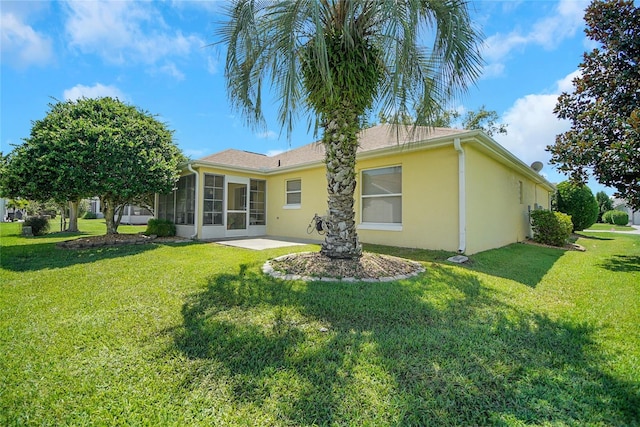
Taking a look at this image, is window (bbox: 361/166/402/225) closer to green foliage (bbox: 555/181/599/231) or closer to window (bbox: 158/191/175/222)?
window (bbox: 158/191/175/222)

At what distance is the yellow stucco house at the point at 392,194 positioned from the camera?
8.31 m

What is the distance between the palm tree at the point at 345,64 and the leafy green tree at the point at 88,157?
5.25 metres

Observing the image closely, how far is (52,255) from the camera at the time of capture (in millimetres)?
8172

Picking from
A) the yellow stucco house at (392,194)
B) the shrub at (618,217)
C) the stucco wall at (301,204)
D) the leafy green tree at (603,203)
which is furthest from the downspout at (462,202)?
the leafy green tree at (603,203)

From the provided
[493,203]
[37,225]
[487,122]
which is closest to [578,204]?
[487,122]

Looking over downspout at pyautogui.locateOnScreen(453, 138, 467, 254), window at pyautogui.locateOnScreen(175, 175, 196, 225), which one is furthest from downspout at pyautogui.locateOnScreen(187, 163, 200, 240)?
downspout at pyautogui.locateOnScreen(453, 138, 467, 254)

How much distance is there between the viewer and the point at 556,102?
32.3 feet

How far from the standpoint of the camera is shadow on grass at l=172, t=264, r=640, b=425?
7.13ft

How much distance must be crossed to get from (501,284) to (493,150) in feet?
16.1

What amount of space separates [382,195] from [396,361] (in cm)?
750

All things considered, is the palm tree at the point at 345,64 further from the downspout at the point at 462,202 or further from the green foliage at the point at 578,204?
the green foliage at the point at 578,204

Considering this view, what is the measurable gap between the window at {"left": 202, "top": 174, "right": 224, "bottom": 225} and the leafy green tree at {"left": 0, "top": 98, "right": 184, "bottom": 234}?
157 centimetres

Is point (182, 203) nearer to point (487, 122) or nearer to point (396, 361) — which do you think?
point (396, 361)

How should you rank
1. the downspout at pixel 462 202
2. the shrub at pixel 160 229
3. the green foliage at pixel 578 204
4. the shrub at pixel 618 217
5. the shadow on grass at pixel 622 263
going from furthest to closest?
the shrub at pixel 618 217
the green foliage at pixel 578 204
the shrub at pixel 160 229
the downspout at pixel 462 202
the shadow on grass at pixel 622 263
